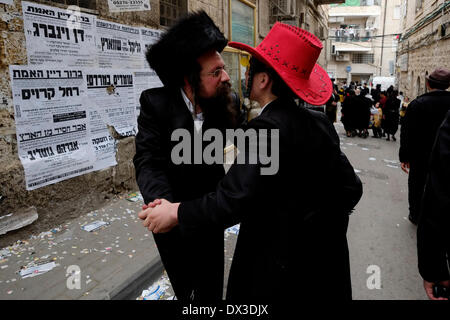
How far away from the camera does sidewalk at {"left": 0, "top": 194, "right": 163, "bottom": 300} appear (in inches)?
109

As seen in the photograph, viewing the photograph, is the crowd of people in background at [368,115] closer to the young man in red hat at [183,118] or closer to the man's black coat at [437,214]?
the man's black coat at [437,214]

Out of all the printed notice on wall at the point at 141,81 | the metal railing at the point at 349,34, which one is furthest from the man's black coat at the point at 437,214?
the metal railing at the point at 349,34

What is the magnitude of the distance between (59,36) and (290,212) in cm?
358

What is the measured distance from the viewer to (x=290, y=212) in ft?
4.75

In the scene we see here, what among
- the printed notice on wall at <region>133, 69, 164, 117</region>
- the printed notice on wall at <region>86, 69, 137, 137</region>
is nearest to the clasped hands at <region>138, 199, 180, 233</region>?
the printed notice on wall at <region>86, 69, 137, 137</region>

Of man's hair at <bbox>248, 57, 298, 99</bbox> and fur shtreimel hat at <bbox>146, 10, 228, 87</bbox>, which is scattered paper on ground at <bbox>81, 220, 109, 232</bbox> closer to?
fur shtreimel hat at <bbox>146, 10, 228, 87</bbox>

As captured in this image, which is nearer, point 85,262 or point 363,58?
point 85,262

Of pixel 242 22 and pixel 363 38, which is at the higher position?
pixel 363 38

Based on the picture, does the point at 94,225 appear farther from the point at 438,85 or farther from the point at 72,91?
the point at 438,85

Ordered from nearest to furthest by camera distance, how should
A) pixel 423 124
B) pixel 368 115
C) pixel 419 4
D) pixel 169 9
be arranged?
pixel 423 124, pixel 169 9, pixel 368 115, pixel 419 4

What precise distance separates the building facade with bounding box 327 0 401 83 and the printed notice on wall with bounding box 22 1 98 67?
36.9 metres

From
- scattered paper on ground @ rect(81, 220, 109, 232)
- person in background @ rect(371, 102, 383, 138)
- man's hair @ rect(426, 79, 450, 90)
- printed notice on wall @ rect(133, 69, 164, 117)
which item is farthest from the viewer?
person in background @ rect(371, 102, 383, 138)

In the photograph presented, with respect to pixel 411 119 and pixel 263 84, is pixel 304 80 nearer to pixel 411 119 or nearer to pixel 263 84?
pixel 263 84

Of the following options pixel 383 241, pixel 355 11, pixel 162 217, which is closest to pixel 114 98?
pixel 162 217
